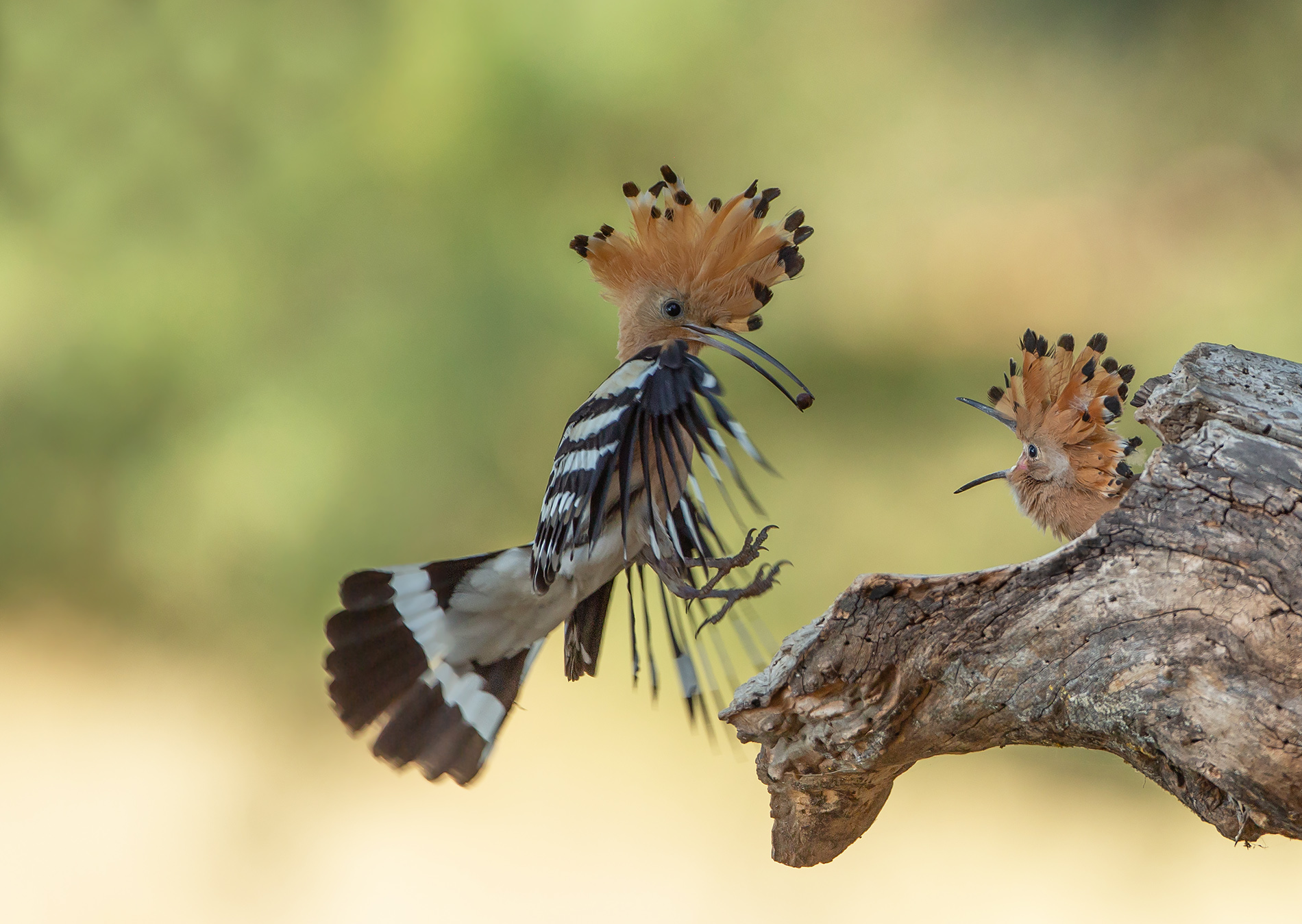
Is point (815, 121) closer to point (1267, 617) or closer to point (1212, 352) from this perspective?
point (1212, 352)

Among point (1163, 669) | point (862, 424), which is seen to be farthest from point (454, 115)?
point (1163, 669)

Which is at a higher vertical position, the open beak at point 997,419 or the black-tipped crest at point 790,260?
the black-tipped crest at point 790,260

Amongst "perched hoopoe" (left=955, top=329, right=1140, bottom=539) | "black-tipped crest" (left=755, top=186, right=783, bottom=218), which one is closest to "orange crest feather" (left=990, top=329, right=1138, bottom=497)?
"perched hoopoe" (left=955, top=329, right=1140, bottom=539)

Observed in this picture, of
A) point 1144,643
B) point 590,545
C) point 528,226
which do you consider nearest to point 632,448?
point 590,545

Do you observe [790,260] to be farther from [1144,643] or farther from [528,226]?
[528,226]

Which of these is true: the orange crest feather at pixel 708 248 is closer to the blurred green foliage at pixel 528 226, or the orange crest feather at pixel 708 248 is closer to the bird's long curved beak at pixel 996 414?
the bird's long curved beak at pixel 996 414

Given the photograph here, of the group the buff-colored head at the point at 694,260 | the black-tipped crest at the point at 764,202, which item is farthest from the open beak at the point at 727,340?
the black-tipped crest at the point at 764,202
